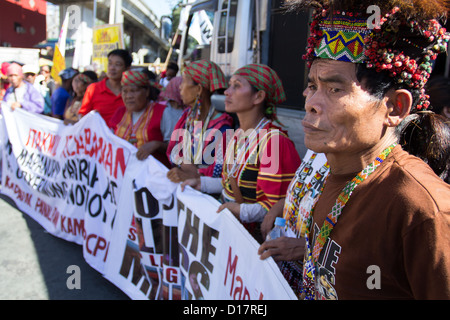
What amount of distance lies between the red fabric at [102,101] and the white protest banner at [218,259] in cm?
235

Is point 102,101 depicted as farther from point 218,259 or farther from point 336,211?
point 336,211

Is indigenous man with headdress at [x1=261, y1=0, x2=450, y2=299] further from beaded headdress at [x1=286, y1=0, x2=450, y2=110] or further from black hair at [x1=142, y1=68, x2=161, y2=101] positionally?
black hair at [x1=142, y1=68, x2=161, y2=101]

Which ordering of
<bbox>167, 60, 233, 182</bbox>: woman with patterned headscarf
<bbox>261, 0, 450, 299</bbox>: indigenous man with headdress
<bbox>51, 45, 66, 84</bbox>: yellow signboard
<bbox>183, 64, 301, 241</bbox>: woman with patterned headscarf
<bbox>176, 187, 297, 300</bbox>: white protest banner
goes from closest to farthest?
<bbox>261, 0, 450, 299</bbox>: indigenous man with headdress, <bbox>176, 187, 297, 300</bbox>: white protest banner, <bbox>183, 64, 301, 241</bbox>: woman with patterned headscarf, <bbox>167, 60, 233, 182</bbox>: woman with patterned headscarf, <bbox>51, 45, 66, 84</bbox>: yellow signboard

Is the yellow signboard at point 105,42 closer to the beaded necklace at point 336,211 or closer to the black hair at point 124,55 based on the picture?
the black hair at point 124,55

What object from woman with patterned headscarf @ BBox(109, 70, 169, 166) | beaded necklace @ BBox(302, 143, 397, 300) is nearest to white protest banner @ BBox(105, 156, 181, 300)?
woman with patterned headscarf @ BBox(109, 70, 169, 166)

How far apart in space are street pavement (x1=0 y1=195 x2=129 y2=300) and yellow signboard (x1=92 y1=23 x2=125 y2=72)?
4094 mm

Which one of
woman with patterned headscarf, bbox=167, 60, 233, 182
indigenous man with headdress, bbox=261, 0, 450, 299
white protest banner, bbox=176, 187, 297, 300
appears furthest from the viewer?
woman with patterned headscarf, bbox=167, 60, 233, 182

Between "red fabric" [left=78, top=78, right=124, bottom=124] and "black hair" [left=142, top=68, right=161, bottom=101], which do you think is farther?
"red fabric" [left=78, top=78, right=124, bottom=124]

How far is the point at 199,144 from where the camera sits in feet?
11.0

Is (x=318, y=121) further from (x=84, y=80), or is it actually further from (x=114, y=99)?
(x=84, y=80)

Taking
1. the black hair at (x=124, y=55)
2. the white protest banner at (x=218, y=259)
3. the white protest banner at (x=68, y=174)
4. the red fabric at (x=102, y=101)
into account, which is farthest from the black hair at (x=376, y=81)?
the black hair at (x=124, y=55)

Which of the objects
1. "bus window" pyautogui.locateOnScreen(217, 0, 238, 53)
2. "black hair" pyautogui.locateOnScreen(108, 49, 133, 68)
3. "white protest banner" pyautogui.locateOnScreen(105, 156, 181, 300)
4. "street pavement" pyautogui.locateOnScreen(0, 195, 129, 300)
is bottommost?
"street pavement" pyautogui.locateOnScreen(0, 195, 129, 300)

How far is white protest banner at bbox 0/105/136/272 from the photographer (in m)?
3.92
